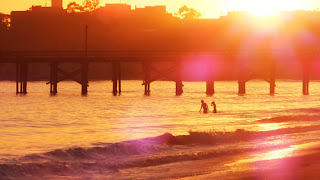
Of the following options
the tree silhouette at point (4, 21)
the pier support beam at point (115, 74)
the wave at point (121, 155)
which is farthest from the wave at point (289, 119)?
the tree silhouette at point (4, 21)

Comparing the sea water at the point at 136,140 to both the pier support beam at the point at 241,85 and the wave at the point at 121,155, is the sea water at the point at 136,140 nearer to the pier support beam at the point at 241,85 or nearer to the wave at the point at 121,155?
the wave at the point at 121,155

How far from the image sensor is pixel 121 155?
23.6 m

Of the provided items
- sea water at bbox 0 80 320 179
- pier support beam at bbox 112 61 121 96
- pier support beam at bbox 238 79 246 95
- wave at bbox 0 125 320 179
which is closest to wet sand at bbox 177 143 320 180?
sea water at bbox 0 80 320 179

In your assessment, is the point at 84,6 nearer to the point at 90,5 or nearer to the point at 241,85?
the point at 90,5

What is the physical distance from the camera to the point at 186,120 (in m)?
39.9

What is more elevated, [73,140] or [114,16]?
[114,16]

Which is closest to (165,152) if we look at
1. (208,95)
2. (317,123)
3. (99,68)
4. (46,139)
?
(46,139)

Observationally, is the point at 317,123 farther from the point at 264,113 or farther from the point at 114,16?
the point at 114,16

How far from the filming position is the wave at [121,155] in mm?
19891

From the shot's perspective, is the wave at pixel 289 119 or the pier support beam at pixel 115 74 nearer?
the wave at pixel 289 119

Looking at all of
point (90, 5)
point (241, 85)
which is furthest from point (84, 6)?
point (241, 85)

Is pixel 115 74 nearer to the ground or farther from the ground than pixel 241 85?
farther from the ground

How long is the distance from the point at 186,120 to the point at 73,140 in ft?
40.2

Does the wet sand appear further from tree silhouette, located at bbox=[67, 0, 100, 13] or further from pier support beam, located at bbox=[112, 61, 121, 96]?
tree silhouette, located at bbox=[67, 0, 100, 13]
